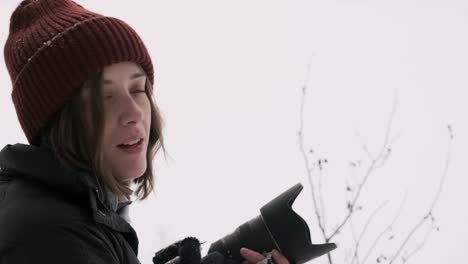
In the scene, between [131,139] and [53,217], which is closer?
[53,217]

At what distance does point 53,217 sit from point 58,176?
0.07 metres

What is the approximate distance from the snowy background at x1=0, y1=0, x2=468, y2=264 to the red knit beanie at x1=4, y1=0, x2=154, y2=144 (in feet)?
4.31

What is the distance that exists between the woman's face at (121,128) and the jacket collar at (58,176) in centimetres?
6

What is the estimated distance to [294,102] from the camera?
2.95 m

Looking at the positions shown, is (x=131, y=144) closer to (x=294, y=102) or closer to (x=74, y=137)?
(x=74, y=137)

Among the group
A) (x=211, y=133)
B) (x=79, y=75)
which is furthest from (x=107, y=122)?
(x=211, y=133)

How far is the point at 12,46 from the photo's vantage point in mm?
809

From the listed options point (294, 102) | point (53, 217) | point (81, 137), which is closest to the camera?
point (53, 217)

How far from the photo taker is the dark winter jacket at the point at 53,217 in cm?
55

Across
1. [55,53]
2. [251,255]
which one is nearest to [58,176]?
[55,53]

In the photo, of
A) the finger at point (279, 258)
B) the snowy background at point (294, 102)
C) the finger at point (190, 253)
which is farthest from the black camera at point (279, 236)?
the snowy background at point (294, 102)

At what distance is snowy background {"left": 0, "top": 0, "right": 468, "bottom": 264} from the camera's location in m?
2.24

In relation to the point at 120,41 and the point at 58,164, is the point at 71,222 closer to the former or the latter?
the point at 58,164

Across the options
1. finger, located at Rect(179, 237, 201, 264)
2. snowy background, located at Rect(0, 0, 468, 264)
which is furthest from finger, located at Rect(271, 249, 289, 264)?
snowy background, located at Rect(0, 0, 468, 264)
